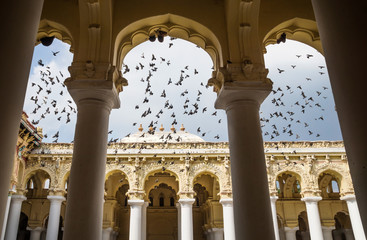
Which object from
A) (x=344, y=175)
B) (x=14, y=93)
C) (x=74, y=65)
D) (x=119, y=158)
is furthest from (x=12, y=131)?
(x=344, y=175)

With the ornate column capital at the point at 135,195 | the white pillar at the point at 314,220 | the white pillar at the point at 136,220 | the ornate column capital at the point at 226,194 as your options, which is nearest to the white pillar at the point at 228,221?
the ornate column capital at the point at 226,194

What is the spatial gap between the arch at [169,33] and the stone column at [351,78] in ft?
12.2

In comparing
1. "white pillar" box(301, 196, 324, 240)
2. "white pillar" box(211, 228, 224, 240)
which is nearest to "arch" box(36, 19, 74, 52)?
"white pillar" box(301, 196, 324, 240)

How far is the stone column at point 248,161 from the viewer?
14.1 feet

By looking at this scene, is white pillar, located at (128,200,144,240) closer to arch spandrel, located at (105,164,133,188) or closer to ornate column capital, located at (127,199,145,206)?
ornate column capital, located at (127,199,145,206)

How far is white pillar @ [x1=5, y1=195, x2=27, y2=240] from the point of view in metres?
15.8

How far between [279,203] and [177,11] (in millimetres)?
17879

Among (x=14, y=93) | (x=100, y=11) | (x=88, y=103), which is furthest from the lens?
(x=100, y=11)

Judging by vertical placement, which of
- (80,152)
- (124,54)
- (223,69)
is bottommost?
(80,152)

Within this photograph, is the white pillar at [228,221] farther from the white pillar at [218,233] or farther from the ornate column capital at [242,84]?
the ornate column capital at [242,84]

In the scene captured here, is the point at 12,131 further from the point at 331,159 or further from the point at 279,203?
the point at 279,203

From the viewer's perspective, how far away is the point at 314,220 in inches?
627

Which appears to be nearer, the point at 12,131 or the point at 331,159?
the point at 12,131

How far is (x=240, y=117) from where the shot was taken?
495cm
